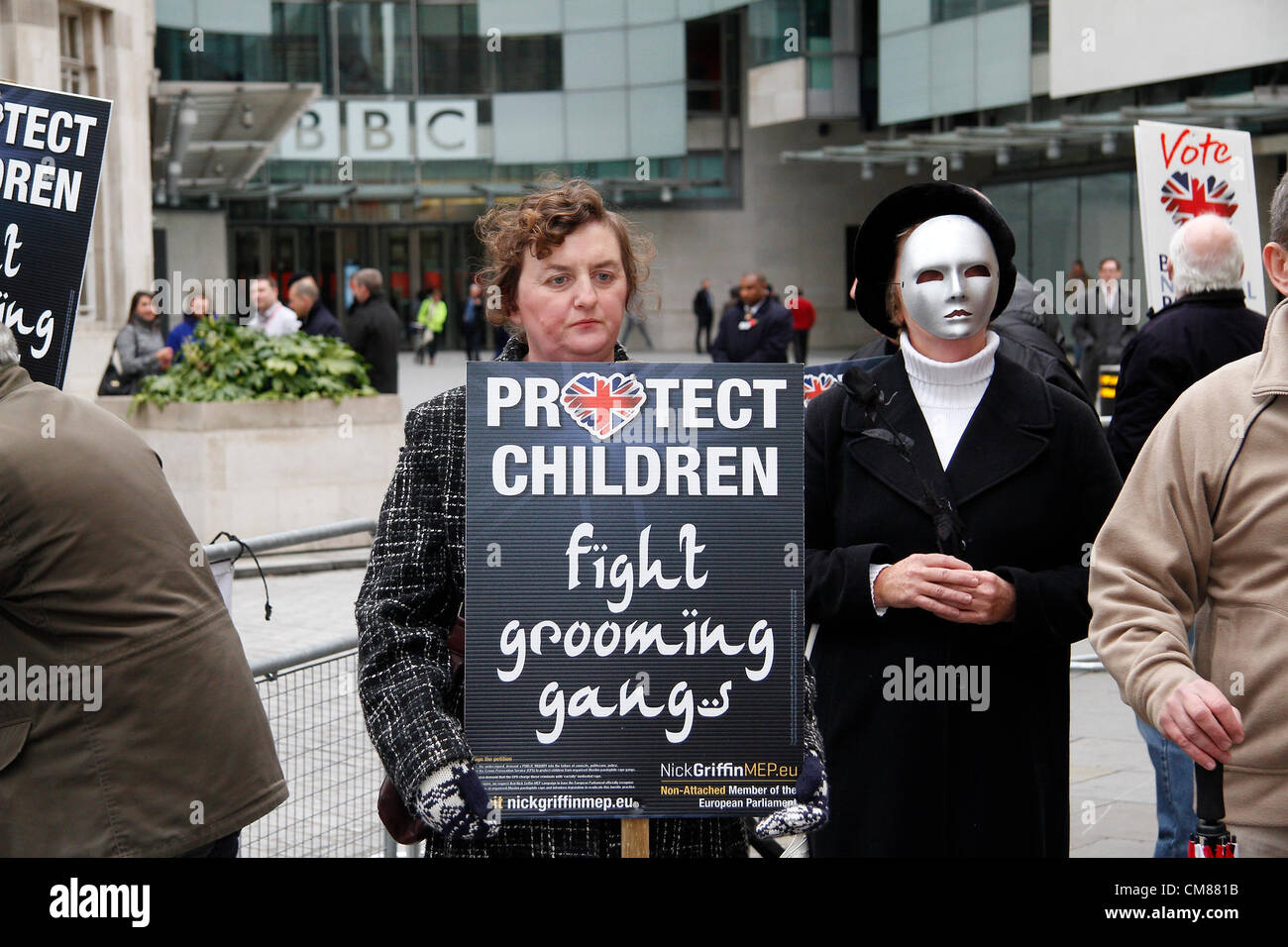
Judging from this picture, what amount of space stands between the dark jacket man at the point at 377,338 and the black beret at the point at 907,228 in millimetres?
9870

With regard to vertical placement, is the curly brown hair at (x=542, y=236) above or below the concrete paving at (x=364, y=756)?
above

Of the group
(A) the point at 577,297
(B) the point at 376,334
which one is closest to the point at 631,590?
(A) the point at 577,297

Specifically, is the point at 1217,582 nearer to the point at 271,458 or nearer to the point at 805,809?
the point at 805,809

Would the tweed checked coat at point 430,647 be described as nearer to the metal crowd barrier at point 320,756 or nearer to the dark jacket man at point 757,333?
the metal crowd barrier at point 320,756

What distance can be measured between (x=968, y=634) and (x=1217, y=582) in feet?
2.56

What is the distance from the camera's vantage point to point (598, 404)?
8.44ft

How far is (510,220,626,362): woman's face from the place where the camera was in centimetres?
282

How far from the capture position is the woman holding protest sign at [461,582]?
8.29 feet

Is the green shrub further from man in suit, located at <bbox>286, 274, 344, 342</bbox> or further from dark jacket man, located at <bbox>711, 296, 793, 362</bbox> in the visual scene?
dark jacket man, located at <bbox>711, 296, 793, 362</bbox>

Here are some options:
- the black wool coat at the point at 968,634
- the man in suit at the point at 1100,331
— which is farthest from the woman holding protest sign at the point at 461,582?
the man in suit at the point at 1100,331

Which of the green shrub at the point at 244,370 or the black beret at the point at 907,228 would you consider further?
the green shrub at the point at 244,370

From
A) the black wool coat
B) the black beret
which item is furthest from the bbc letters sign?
the black wool coat
